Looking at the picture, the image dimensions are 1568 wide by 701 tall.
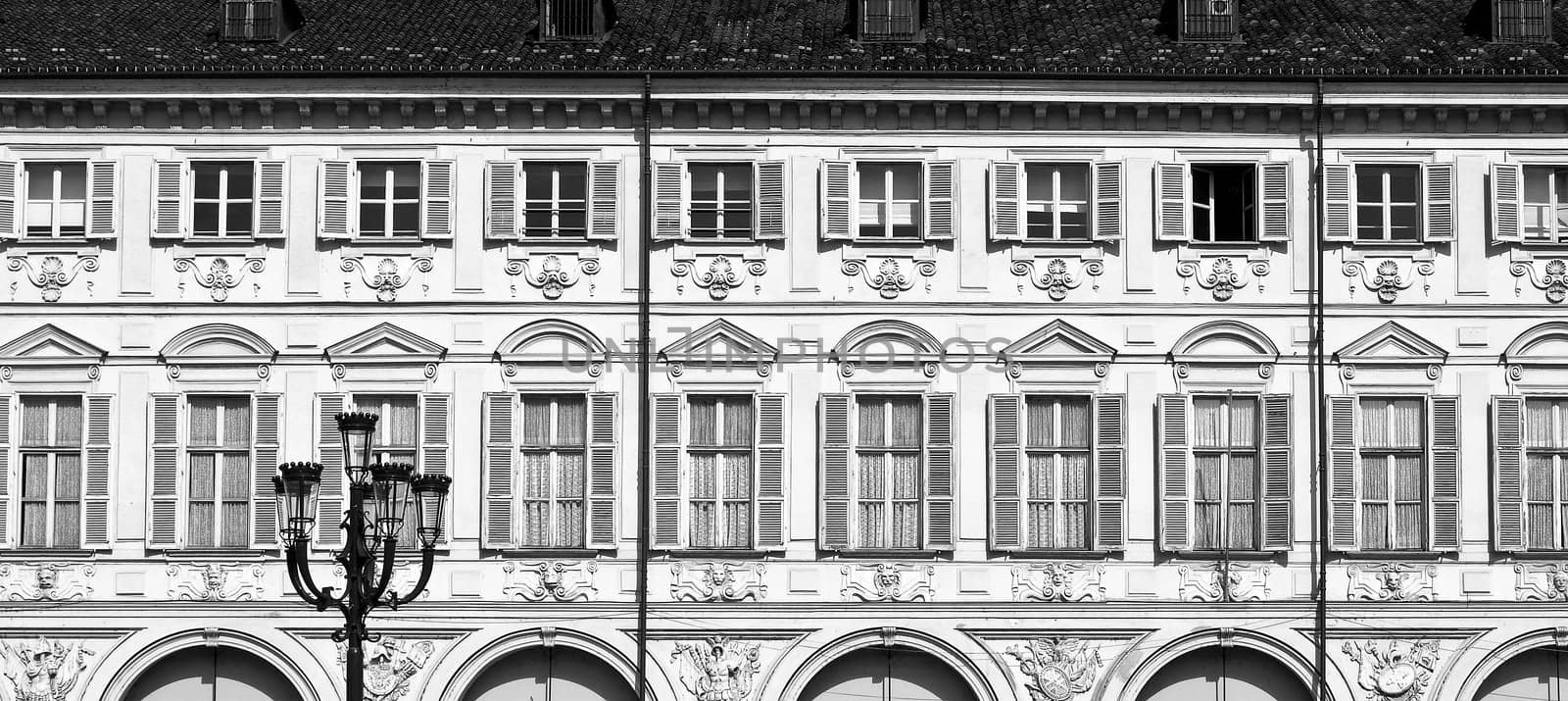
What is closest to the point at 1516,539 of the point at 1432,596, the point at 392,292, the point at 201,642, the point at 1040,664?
the point at 1432,596

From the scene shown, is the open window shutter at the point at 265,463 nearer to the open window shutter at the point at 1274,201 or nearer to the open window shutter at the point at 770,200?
the open window shutter at the point at 770,200

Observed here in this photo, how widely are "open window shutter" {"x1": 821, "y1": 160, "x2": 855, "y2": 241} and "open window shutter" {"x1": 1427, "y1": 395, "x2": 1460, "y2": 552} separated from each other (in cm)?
764

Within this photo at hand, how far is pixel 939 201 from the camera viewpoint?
29.1 m

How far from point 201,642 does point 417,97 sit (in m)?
7.26

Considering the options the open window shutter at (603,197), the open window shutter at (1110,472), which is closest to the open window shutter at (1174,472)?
the open window shutter at (1110,472)

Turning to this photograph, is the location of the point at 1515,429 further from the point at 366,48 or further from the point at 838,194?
the point at 366,48

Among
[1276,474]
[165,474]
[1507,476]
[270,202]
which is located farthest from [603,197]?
[1507,476]

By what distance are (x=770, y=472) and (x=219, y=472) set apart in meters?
6.90

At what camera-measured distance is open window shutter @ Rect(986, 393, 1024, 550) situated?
2867cm

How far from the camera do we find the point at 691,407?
29.0m

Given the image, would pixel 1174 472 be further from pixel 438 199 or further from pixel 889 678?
pixel 438 199

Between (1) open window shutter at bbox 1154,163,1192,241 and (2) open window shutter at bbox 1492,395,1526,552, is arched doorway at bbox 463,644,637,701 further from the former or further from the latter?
(2) open window shutter at bbox 1492,395,1526,552

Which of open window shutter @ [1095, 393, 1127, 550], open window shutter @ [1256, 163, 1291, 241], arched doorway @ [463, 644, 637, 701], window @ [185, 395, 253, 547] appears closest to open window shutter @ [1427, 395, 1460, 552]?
open window shutter @ [1256, 163, 1291, 241]

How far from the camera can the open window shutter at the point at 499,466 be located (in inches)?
1129
